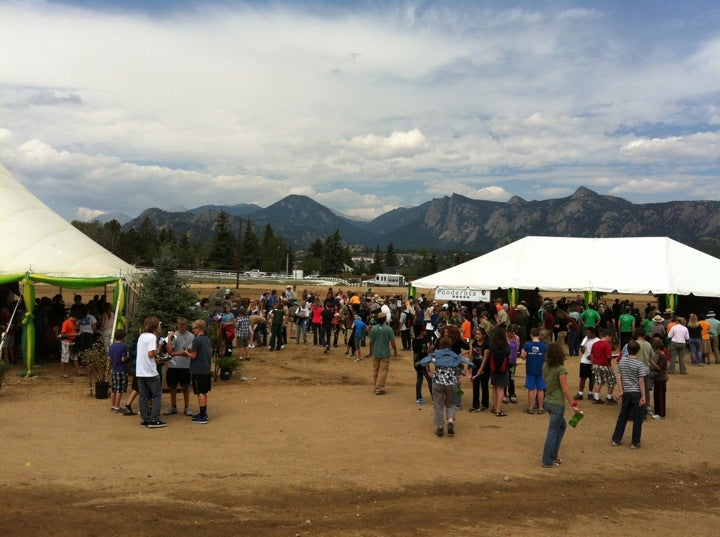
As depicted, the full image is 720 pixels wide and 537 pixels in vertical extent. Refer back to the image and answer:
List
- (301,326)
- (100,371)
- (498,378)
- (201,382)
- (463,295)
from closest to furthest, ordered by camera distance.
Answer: (201,382) < (498,378) < (100,371) < (301,326) < (463,295)

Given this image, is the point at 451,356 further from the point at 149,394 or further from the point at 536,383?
the point at 149,394

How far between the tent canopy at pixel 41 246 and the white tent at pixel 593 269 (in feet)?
45.0

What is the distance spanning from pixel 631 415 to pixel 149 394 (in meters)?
7.12

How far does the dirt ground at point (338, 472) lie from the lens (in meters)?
5.71

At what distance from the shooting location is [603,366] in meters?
11.2

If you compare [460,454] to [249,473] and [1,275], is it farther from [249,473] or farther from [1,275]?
[1,275]

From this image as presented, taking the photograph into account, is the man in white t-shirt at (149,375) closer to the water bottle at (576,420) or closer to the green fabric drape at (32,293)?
the green fabric drape at (32,293)

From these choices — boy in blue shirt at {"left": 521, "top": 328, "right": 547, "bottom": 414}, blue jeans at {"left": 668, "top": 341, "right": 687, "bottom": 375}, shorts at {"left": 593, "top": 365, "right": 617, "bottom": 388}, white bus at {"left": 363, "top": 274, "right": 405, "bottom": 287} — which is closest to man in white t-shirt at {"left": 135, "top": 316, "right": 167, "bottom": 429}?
boy in blue shirt at {"left": 521, "top": 328, "right": 547, "bottom": 414}

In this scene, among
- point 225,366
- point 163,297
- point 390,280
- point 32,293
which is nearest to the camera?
point 225,366

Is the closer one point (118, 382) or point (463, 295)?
point (118, 382)

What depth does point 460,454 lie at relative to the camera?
26.1ft

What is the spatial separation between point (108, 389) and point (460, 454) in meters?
6.56

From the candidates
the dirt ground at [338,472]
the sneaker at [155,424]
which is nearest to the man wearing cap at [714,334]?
the dirt ground at [338,472]

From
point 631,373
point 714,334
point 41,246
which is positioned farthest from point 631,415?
point 41,246
